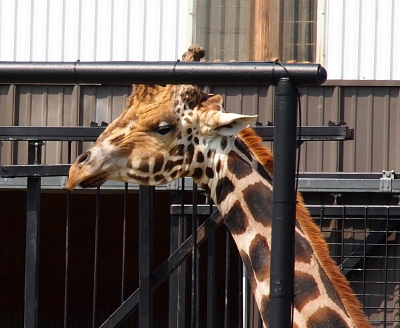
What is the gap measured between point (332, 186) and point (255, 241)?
8.09ft

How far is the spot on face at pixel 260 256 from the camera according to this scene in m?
3.19

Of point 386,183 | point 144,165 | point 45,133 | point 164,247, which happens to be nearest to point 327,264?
point 144,165

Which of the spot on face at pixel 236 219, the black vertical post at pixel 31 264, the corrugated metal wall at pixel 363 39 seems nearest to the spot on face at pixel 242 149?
the spot on face at pixel 236 219

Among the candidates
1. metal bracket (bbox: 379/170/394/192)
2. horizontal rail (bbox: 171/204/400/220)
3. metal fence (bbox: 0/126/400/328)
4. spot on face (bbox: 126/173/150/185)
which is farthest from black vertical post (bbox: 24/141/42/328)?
metal bracket (bbox: 379/170/394/192)

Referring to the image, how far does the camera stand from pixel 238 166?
3342 mm

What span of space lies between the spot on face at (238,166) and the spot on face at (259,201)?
70mm

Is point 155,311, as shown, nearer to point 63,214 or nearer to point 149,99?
point 63,214

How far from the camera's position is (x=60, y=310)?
10.3m

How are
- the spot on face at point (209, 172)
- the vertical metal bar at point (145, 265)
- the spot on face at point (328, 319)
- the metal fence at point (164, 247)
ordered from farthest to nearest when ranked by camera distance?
the metal fence at point (164, 247)
the vertical metal bar at point (145, 265)
the spot on face at point (209, 172)
the spot on face at point (328, 319)

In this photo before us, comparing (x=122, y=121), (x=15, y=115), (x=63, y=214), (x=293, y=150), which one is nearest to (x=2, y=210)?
(x=63, y=214)

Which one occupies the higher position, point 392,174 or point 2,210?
point 392,174

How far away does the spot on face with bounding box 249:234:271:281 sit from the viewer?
126 inches

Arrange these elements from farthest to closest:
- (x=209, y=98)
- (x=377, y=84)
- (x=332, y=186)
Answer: (x=377, y=84) → (x=332, y=186) → (x=209, y=98)

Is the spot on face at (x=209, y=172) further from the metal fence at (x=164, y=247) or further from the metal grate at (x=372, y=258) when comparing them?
the metal grate at (x=372, y=258)
